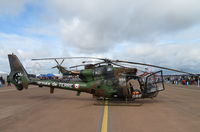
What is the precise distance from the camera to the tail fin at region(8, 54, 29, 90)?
13.7 metres

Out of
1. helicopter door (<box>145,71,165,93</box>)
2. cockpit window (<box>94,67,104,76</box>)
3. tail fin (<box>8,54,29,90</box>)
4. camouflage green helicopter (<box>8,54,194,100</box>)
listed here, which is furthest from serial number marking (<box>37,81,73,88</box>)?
helicopter door (<box>145,71,165,93</box>)

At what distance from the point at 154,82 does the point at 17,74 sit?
34.3 ft

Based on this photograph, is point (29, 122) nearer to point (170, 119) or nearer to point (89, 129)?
point (89, 129)

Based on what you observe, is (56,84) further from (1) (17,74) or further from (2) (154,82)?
(2) (154,82)

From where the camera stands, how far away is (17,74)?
13.8 metres

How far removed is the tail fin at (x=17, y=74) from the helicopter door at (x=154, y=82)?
9.16 metres

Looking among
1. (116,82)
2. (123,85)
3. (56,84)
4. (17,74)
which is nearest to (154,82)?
(123,85)

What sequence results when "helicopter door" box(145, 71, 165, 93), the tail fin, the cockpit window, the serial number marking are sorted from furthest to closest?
the tail fin, the serial number marking, the cockpit window, "helicopter door" box(145, 71, 165, 93)

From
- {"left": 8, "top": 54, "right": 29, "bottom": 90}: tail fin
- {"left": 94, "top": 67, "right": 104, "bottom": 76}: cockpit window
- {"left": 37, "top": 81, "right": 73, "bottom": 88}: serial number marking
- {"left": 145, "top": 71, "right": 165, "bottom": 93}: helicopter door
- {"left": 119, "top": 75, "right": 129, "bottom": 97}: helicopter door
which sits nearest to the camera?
{"left": 119, "top": 75, "right": 129, "bottom": 97}: helicopter door

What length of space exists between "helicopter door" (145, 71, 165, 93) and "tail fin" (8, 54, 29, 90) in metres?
9.16

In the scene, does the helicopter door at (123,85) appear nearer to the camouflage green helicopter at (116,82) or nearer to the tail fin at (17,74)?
the camouflage green helicopter at (116,82)

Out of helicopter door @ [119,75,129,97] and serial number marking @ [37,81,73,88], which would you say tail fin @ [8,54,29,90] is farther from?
helicopter door @ [119,75,129,97]

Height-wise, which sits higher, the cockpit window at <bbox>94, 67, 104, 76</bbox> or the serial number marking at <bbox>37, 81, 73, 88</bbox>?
the cockpit window at <bbox>94, 67, 104, 76</bbox>

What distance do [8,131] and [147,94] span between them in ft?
25.8
